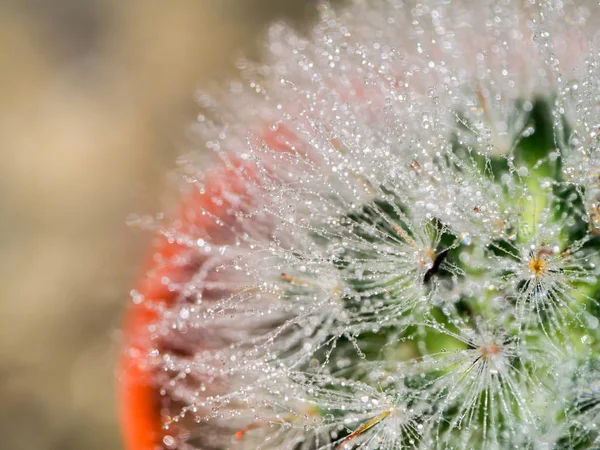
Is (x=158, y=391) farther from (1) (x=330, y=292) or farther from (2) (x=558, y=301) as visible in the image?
(2) (x=558, y=301)

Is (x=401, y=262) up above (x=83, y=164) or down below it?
below

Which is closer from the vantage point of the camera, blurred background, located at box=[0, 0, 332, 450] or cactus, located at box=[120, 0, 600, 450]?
cactus, located at box=[120, 0, 600, 450]

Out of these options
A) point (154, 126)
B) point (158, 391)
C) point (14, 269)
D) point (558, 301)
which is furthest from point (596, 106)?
point (14, 269)

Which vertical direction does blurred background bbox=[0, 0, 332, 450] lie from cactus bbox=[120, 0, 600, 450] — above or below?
above

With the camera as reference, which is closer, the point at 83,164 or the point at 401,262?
the point at 401,262
